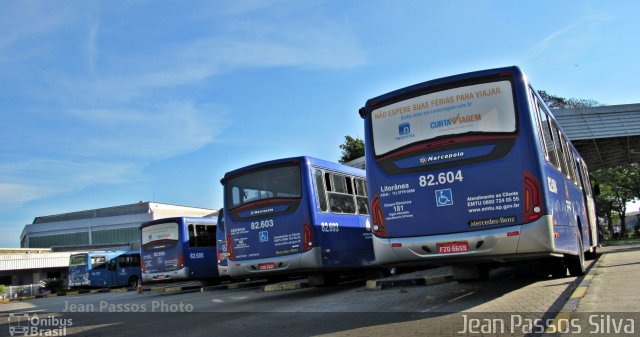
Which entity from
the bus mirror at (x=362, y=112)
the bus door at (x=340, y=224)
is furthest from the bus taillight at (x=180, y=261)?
the bus mirror at (x=362, y=112)

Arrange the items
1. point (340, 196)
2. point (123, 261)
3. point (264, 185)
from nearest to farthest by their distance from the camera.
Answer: point (264, 185)
point (340, 196)
point (123, 261)

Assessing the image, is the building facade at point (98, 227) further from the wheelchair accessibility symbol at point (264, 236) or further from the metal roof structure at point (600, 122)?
the wheelchair accessibility symbol at point (264, 236)

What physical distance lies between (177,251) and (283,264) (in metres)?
10.2

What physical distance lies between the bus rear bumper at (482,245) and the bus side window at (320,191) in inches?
168

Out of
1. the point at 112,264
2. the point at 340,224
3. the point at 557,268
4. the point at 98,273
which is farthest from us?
the point at 112,264

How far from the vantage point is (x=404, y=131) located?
333 inches

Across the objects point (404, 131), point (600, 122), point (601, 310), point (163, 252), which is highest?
point (600, 122)

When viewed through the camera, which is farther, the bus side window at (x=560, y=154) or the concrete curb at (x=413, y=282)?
the concrete curb at (x=413, y=282)

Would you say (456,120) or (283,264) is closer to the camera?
(456,120)

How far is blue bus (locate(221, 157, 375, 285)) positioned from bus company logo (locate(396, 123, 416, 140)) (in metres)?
4.06

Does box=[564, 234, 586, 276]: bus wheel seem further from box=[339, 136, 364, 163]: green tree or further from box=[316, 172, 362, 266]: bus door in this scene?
box=[339, 136, 364, 163]: green tree

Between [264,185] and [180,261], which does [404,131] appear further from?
[180,261]

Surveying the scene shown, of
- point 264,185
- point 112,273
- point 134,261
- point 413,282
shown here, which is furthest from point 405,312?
point 134,261

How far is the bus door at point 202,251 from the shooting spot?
21.2m
